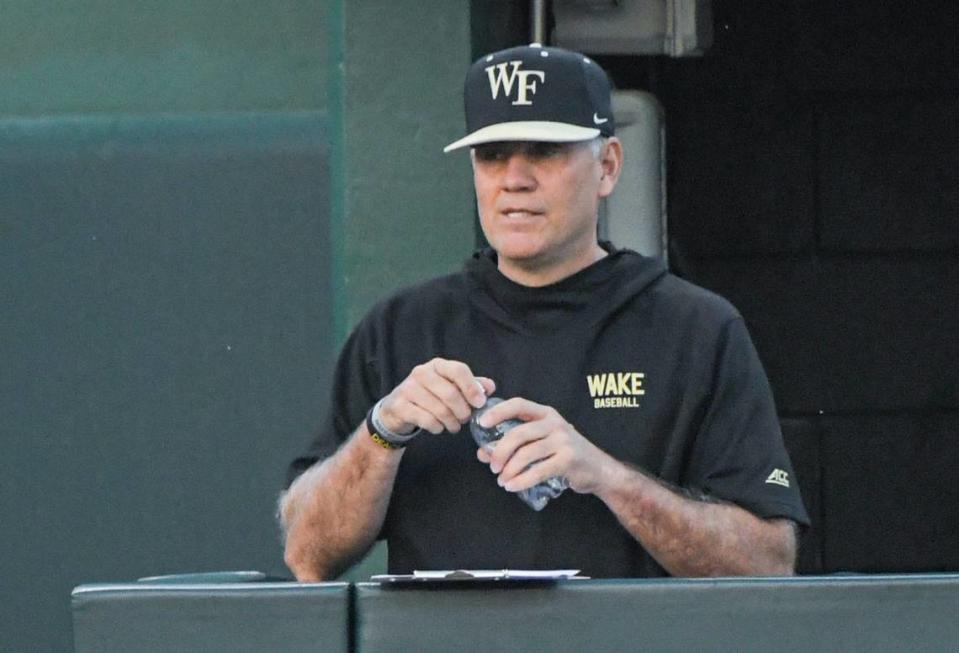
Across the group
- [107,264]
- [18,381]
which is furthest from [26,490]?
[107,264]

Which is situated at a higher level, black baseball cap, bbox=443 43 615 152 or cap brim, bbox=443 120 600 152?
black baseball cap, bbox=443 43 615 152

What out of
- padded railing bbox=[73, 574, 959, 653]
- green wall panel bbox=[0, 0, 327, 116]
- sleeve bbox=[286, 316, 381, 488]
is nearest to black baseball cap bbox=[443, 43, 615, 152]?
sleeve bbox=[286, 316, 381, 488]

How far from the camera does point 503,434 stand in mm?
2689

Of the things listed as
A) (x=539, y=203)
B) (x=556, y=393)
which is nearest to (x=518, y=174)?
(x=539, y=203)

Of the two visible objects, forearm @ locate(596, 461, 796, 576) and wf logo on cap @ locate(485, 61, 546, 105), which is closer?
forearm @ locate(596, 461, 796, 576)

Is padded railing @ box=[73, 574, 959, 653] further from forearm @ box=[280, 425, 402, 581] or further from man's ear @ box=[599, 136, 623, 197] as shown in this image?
man's ear @ box=[599, 136, 623, 197]

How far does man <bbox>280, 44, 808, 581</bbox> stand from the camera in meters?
2.86

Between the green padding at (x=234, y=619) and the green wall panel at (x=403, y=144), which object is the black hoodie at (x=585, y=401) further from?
the green wall panel at (x=403, y=144)

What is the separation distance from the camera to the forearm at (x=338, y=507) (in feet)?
9.30

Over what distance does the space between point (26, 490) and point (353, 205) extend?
3.78 ft

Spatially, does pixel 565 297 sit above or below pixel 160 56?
below

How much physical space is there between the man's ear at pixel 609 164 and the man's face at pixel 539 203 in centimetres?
4

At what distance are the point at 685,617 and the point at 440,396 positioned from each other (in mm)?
566

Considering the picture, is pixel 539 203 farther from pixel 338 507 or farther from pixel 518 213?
pixel 338 507
